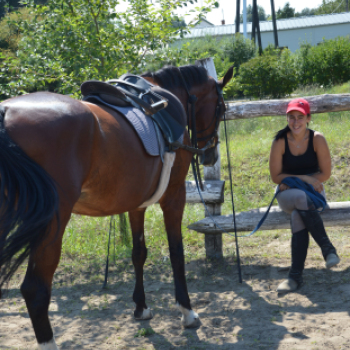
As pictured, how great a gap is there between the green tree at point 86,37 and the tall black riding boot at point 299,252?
2805 mm

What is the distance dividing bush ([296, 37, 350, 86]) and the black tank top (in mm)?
11730

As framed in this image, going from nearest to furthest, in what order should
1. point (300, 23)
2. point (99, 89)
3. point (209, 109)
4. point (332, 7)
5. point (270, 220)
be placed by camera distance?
point (99, 89), point (209, 109), point (270, 220), point (300, 23), point (332, 7)

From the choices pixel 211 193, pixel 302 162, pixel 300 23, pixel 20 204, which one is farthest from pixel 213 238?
pixel 300 23

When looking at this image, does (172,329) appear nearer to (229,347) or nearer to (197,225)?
(229,347)

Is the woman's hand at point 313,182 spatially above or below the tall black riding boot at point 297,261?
above

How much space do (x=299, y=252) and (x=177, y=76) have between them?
198 cm

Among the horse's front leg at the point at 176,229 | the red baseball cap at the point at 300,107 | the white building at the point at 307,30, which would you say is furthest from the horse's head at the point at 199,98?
the white building at the point at 307,30

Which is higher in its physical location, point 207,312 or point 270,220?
point 270,220

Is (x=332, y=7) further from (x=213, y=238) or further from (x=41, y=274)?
(x=41, y=274)

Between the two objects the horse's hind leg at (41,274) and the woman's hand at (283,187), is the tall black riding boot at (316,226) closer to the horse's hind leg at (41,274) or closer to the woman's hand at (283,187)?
the woman's hand at (283,187)

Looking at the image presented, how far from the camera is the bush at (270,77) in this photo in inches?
597

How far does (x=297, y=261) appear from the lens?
372 centimetres

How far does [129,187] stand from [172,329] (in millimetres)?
1385

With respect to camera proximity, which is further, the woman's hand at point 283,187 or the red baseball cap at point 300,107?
the woman's hand at point 283,187
